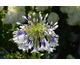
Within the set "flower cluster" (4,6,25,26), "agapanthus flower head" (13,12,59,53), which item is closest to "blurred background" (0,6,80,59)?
"flower cluster" (4,6,25,26)

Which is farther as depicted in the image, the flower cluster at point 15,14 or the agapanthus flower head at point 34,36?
the flower cluster at point 15,14

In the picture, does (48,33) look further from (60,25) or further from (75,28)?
(75,28)

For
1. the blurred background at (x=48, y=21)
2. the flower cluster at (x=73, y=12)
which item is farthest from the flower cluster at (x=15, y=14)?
the flower cluster at (x=73, y=12)

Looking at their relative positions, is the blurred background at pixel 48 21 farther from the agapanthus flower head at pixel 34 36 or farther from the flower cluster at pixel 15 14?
the agapanthus flower head at pixel 34 36

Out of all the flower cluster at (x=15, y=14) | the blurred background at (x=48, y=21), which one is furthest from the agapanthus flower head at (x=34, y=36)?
the flower cluster at (x=15, y=14)

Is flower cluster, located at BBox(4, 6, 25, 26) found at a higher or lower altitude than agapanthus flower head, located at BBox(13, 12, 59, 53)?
higher

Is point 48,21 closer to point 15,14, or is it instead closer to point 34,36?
point 15,14

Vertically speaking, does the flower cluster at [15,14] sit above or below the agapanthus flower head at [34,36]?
above

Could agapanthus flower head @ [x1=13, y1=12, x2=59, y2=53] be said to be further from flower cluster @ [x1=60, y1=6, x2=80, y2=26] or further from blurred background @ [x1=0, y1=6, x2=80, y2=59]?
flower cluster @ [x1=60, y1=6, x2=80, y2=26]

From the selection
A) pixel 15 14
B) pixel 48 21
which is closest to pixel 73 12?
pixel 48 21

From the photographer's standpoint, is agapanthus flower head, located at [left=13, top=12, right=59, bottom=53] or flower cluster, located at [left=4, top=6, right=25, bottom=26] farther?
flower cluster, located at [left=4, top=6, right=25, bottom=26]

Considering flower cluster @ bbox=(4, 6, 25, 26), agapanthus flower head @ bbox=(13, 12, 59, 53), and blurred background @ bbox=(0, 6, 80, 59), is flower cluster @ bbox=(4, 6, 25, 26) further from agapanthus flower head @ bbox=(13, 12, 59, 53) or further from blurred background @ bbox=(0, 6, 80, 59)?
agapanthus flower head @ bbox=(13, 12, 59, 53)
